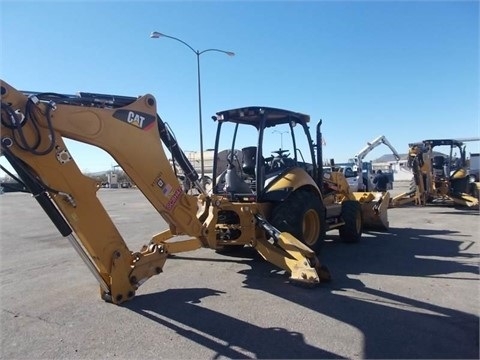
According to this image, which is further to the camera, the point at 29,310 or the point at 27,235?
the point at 27,235

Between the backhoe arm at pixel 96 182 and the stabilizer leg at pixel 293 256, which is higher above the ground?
the backhoe arm at pixel 96 182

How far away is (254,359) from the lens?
3947mm

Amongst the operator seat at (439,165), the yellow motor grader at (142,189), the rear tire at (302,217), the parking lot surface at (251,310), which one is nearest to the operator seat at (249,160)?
the yellow motor grader at (142,189)

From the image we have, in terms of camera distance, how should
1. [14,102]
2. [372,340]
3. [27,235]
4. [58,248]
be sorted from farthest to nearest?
[27,235]
[58,248]
[14,102]
[372,340]

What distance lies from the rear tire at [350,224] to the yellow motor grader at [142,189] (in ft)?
5.49

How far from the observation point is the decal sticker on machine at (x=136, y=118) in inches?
212

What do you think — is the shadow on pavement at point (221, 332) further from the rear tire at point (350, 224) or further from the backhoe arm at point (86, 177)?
the rear tire at point (350, 224)

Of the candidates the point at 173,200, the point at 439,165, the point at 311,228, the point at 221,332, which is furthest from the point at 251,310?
the point at 439,165

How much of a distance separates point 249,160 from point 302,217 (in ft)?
4.79

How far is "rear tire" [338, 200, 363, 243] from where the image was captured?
379 inches

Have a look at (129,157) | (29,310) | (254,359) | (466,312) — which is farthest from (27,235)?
(466,312)

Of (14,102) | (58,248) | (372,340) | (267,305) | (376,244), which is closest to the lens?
(372,340)

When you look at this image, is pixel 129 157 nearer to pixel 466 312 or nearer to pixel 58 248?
pixel 466 312

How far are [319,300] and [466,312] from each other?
5.44 feet
